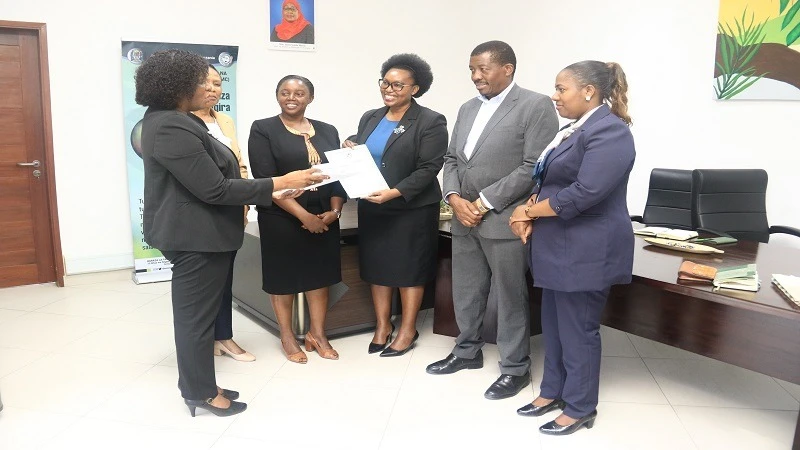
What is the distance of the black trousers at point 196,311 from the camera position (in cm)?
226

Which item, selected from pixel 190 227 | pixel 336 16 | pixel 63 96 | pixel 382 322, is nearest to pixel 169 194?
pixel 190 227

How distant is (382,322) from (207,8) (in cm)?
316

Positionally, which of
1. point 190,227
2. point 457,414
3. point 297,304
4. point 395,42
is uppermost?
point 395,42

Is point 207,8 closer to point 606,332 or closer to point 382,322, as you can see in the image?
point 382,322

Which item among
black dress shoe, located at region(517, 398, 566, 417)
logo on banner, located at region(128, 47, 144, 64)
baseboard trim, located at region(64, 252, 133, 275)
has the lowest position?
black dress shoe, located at region(517, 398, 566, 417)

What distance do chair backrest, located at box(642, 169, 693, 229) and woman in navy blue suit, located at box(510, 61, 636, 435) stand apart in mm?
1797

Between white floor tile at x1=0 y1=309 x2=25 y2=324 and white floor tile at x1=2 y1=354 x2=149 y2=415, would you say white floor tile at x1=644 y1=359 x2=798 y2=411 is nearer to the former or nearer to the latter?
white floor tile at x1=2 y1=354 x2=149 y2=415

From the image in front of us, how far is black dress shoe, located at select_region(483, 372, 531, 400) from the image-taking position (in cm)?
265

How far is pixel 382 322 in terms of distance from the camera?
325cm

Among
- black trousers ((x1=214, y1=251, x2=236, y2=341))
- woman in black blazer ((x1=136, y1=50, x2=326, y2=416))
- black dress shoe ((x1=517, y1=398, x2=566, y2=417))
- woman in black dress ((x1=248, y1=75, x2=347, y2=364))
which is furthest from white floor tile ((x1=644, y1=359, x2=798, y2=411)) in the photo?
black trousers ((x1=214, y1=251, x2=236, y2=341))

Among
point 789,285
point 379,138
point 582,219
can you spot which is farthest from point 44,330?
point 789,285

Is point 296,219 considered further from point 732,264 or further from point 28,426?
point 732,264

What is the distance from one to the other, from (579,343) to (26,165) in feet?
13.8

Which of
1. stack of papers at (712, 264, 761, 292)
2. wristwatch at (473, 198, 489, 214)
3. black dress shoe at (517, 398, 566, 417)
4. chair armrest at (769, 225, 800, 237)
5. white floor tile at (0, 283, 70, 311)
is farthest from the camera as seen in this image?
white floor tile at (0, 283, 70, 311)
